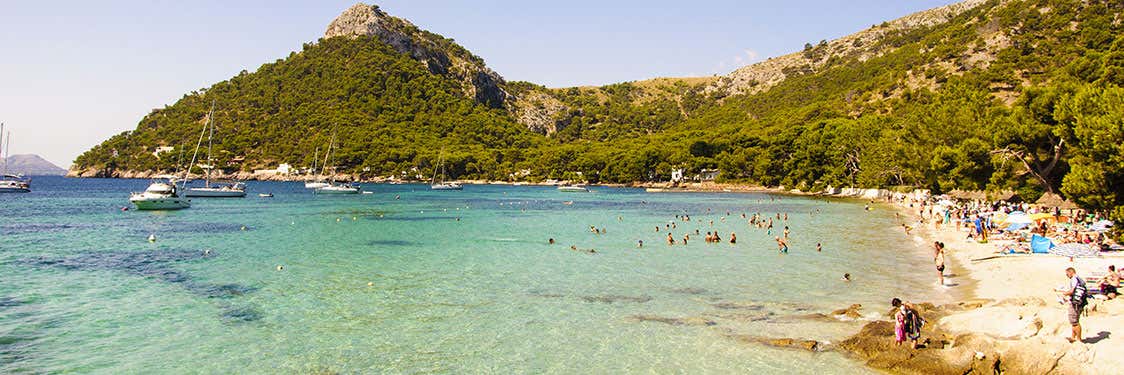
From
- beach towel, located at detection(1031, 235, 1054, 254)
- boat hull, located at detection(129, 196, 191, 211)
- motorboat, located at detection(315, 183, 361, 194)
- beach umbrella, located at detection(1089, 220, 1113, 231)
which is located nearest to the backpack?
beach towel, located at detection(1031, 235, 1054, 254)

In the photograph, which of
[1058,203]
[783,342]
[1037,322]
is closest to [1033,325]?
[1037,322]

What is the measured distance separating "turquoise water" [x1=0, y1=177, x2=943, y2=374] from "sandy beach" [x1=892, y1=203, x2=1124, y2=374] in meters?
2.58

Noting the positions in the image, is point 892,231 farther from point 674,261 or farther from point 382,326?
point 382,326

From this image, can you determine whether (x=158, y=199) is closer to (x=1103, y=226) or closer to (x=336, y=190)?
(x=336, y=190)

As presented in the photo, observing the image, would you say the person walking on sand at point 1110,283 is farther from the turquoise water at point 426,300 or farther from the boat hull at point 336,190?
the boat hull at point 336,190

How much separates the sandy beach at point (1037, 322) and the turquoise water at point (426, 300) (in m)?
2.58

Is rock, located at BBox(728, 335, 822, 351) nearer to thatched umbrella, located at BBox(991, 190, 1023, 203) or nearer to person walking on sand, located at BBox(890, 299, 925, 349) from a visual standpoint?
person walking on sand, located at BBox(890, 299, 925, 349)

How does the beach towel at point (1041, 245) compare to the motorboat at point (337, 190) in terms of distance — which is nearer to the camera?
the beach towel at point (1041, 245)

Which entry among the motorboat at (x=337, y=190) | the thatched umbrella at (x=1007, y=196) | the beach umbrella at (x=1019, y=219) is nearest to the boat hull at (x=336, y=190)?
the motorboat at (x=337, y=190)

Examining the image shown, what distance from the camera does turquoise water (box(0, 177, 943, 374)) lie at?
1510 cm

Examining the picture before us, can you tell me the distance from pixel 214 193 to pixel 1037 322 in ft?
310

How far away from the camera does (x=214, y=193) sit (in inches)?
3457

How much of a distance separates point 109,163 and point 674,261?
216 meters

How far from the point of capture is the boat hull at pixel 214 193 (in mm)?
85875
